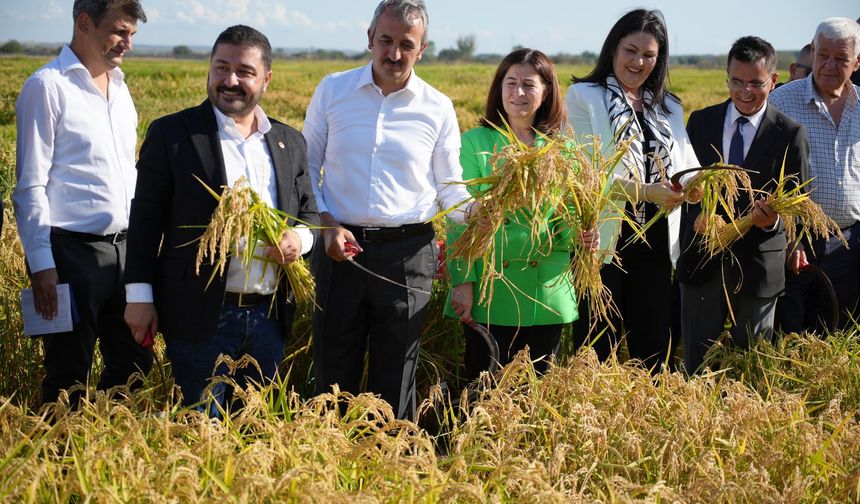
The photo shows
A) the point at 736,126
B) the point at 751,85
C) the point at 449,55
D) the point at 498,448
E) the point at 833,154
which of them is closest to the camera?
the point at 498,448

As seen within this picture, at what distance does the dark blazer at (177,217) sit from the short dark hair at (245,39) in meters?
0.23

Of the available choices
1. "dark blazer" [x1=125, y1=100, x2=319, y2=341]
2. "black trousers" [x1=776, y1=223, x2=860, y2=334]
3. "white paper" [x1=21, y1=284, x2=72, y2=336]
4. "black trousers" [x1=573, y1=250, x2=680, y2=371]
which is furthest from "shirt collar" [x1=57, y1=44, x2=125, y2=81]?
"black trousers" [x1=776, y1=223, x2=860, y2=334]

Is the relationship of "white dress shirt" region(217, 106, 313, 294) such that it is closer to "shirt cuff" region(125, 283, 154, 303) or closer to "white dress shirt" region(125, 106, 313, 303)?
"white dress shirt" region(125, 106, 313, 303)

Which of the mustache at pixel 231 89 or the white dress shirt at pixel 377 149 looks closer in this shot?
the mustache at pixel 231 89

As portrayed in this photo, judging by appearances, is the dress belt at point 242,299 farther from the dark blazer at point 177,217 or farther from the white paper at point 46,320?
the white paper at point 46,320

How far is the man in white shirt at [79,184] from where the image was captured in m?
Result: 2.98

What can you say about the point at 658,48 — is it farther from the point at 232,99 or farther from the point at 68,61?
the point at 68,61

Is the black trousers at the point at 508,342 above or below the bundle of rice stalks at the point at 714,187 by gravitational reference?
below

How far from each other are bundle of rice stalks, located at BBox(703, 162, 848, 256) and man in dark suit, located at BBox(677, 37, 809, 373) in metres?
0.05

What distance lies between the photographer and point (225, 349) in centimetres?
291

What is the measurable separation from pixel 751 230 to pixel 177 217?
8.17 ft

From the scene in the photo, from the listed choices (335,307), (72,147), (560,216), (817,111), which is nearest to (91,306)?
(72,147)

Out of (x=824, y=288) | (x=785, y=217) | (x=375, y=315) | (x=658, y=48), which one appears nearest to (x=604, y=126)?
(x=658, y=48)

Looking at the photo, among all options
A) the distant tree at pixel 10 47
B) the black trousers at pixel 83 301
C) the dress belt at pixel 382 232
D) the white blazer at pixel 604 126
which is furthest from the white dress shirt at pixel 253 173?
the distant tree at pixel 10 47
